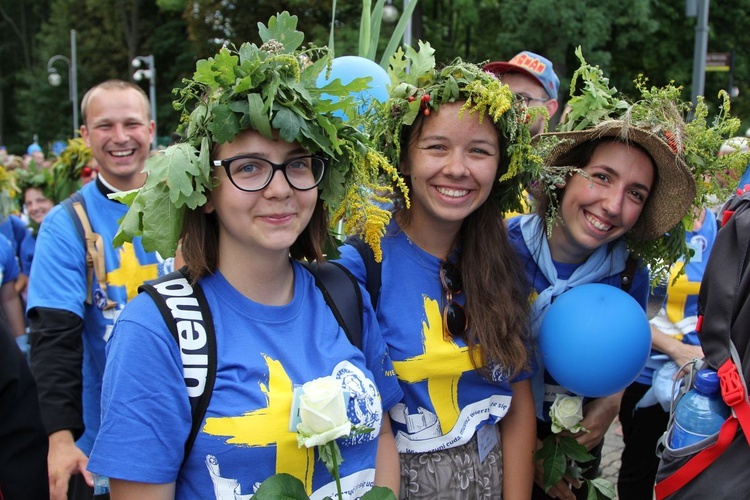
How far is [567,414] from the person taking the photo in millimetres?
2463

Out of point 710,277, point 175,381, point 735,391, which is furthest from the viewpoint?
point 710,277

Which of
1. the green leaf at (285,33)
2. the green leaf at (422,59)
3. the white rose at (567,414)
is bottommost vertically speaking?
the white rose at (567,414)

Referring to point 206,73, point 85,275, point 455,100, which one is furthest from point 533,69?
point 206,73

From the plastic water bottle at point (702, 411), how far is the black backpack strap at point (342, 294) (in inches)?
39.8

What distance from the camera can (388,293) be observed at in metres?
2.22

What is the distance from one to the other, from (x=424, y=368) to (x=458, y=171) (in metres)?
0.62

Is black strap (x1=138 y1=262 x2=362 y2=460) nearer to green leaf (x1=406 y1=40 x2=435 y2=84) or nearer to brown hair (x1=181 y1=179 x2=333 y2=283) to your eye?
brown hair (x1=181 y1=179 x2=333 y2=283)

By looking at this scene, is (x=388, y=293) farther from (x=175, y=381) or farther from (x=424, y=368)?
(x=175, y=381)

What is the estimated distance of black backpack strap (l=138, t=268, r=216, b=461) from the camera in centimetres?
158

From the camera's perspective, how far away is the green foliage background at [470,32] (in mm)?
16578

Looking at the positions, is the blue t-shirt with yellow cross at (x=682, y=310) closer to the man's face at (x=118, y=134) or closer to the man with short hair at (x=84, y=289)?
the man with short hair at (x=84, y=289)

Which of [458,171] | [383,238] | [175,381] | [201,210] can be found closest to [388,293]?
[383,238]

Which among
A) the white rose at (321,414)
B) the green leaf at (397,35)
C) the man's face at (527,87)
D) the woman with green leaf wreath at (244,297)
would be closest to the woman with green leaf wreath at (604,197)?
the green leaf at (397,35)

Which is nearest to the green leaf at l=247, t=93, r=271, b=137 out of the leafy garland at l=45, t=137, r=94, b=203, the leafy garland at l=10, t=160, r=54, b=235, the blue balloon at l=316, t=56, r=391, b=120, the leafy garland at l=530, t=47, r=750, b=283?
the blue balloon at l=316, t=56, r=391, b=120
